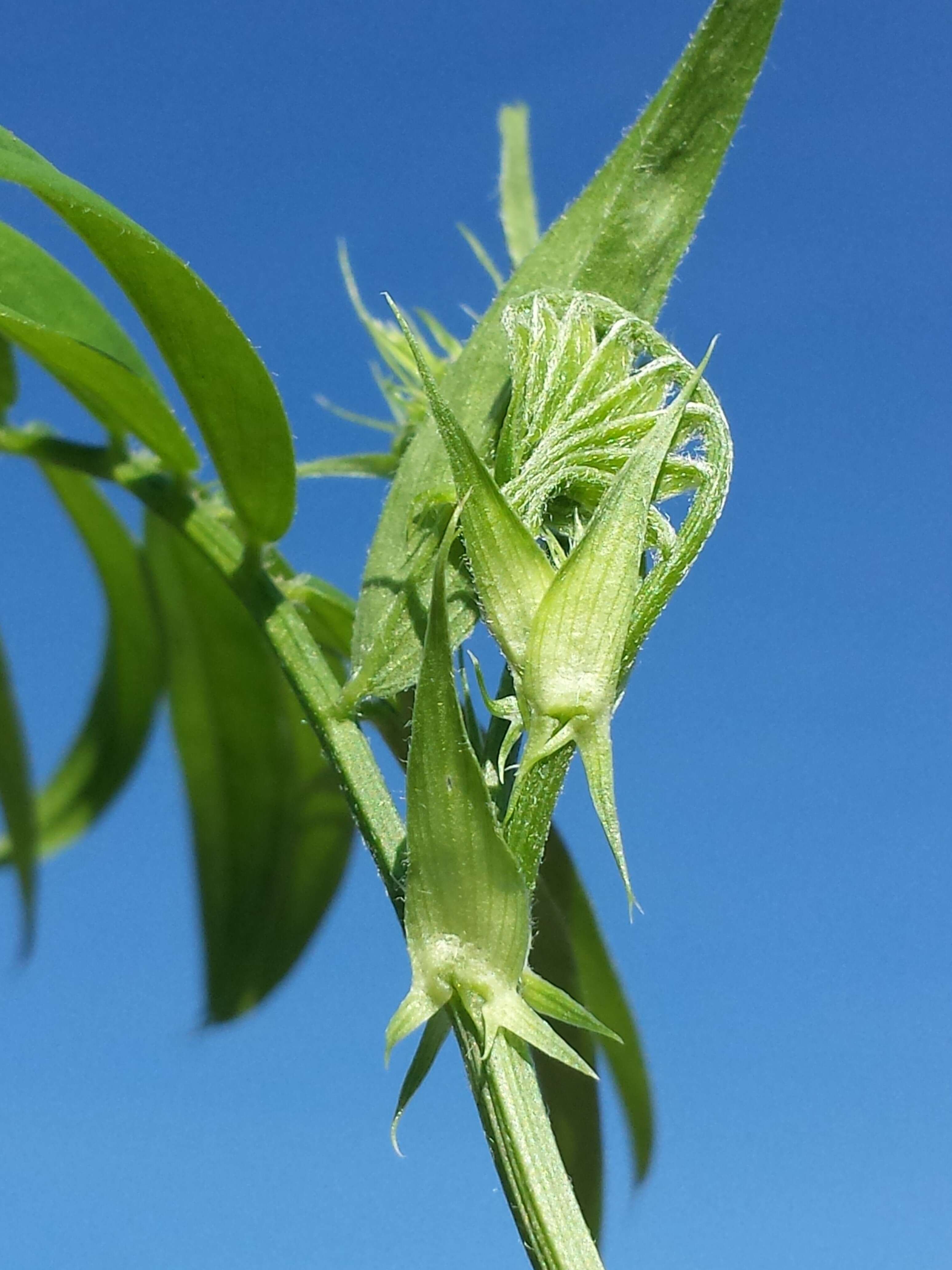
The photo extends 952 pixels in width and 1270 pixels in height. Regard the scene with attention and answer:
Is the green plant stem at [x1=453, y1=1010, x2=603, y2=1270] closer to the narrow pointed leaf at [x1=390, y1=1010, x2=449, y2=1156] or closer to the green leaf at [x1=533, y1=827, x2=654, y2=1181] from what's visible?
the narrow pointed leaf at [x1=390, y1=1010, x2=449, y2=1156]

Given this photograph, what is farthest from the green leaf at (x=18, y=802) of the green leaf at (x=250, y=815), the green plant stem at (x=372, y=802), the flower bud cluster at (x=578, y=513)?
the flower bud cluster at (x=578, y=513)

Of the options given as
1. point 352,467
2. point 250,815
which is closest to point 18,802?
point 250,815

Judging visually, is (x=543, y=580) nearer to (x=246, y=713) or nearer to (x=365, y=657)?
(x=365, y=657)

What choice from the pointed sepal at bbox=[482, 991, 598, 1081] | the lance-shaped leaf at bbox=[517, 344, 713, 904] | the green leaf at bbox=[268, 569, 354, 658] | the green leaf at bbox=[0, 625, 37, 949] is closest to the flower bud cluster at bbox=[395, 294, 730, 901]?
the lance-shaped leaf at bbox=[517, 344, 713, 904]

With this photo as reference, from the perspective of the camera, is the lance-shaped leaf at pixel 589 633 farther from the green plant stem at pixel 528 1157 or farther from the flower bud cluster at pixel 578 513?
the green plant stem at pixel 528 1157

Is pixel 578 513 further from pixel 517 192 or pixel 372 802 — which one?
pixel 517 192

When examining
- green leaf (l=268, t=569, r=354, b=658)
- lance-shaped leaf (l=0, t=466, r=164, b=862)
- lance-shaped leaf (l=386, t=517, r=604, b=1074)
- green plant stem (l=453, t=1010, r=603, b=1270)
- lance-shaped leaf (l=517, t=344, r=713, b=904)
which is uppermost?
lance-shaped leaf (l=0, t=466, r=164, b=862)
